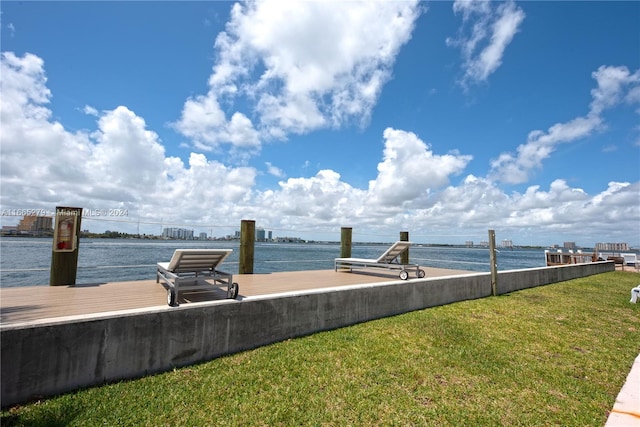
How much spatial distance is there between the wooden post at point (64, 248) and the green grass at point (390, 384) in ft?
9.92

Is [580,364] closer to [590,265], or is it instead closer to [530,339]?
[530,339]

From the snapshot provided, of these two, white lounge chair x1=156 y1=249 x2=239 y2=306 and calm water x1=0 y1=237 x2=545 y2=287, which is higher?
white lounge chair x1=156 y1=249 x2=239 y2=306

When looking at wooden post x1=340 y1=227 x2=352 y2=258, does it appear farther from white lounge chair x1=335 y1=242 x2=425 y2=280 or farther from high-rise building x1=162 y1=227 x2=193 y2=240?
high-rise building x1=162 y1=227 x2=193 y2=240

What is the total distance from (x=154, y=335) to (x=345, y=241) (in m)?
6.75

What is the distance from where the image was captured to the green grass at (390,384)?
2.42m

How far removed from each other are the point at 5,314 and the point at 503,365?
5.22m

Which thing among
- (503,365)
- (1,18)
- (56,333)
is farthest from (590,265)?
(1,18)

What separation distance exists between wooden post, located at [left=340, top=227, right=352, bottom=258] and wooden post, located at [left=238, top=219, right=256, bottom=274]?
3.07 m

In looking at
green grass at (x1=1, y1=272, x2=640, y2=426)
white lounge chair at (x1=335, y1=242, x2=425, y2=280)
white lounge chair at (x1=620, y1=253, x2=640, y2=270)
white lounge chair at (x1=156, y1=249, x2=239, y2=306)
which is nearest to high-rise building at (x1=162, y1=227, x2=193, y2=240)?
white lounge chair at (x1=335, y1=242, x2=425, y2=280)

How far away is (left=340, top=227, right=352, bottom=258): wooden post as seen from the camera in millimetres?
9305

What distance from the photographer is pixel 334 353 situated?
361 cm

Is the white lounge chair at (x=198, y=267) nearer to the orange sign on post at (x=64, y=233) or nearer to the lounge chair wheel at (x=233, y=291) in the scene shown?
the lounge chair wheel at (x=233, y=291)

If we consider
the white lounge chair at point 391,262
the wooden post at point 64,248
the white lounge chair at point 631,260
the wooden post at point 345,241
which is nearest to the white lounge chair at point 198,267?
the wooden post at point 64,248

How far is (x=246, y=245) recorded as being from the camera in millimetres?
7086
